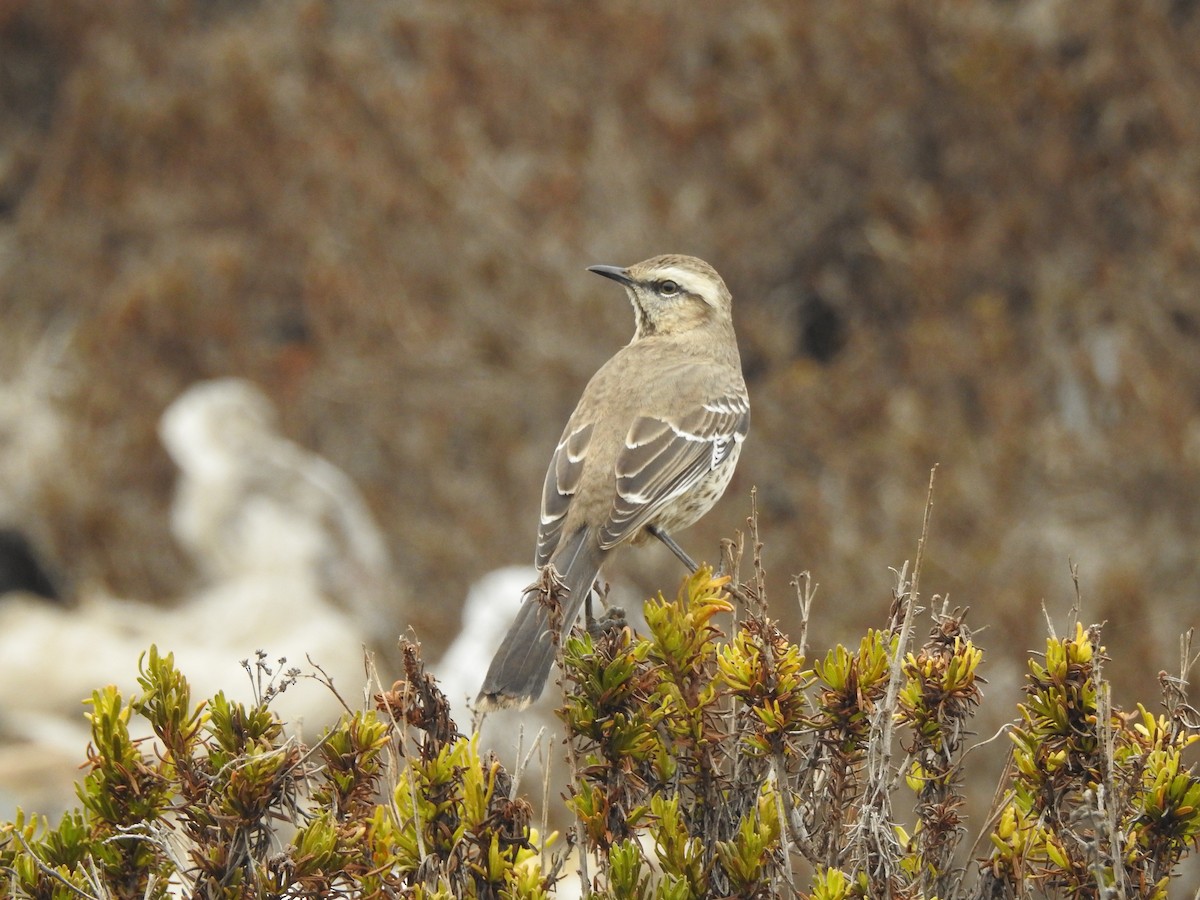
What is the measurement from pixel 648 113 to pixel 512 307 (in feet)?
6.05

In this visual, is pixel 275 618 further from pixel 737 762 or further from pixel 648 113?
pixel 737 762

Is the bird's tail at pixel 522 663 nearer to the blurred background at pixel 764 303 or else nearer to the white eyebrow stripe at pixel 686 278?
the white eyebrow stripe at pixel 686 278

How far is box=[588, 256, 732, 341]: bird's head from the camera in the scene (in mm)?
6008

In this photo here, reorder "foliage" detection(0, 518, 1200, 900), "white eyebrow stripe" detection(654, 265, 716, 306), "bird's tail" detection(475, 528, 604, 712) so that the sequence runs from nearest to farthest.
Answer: "foliage" detection(0, 518, 1200, 900)
"bird's tail" detection(475, 528, 604, 712)
"white eyebrow stripe" detection(654, 265, 716, 306)

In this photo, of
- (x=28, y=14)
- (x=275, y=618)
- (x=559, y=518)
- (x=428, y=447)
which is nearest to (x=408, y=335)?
(x=428, y=447)

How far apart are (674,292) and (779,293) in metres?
6.07

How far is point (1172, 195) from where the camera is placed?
9859mm

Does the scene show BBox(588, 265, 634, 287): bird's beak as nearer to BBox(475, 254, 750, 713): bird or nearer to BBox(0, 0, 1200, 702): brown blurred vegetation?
BBox(475, 254, 750, 713): bird

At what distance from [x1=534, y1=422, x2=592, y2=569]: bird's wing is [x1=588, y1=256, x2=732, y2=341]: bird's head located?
0.76m

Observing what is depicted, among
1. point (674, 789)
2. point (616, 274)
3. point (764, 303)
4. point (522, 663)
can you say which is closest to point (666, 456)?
point (616, 274)

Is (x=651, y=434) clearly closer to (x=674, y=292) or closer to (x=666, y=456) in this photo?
(x=666, y=456)

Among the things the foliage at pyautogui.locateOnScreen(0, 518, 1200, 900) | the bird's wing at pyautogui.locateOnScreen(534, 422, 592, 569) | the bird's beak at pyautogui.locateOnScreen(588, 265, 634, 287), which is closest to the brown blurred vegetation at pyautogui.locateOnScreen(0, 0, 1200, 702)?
the bird's beak at pyautogui.locateOnScreen(588, 265, 634, 287)

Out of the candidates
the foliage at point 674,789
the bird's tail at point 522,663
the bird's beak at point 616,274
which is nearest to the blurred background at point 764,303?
the bird's beak at point 616,274

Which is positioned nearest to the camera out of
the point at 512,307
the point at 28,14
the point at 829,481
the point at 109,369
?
the point at 829,481
